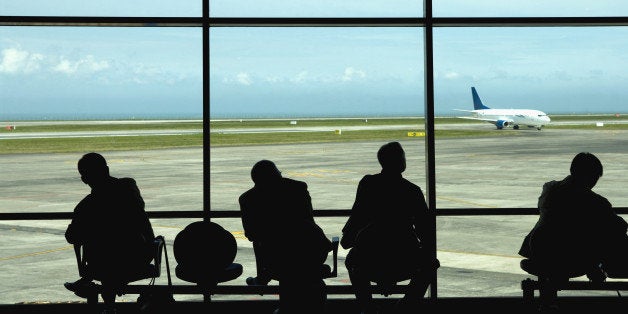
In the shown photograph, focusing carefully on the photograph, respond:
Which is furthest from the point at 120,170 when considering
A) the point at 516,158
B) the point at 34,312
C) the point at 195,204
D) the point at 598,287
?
the point at 598,287

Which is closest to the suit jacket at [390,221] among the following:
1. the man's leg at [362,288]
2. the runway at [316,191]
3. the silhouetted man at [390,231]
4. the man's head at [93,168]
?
the silhouetted man at [390,231]

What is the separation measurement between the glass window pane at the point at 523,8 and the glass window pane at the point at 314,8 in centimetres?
25

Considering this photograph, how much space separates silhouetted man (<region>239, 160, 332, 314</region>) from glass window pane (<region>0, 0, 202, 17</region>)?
5.81ft

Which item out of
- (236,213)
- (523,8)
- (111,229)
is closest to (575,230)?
(523,8)

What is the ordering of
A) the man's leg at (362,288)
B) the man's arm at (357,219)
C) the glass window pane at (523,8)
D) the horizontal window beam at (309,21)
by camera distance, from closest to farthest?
the man's arm at (357,219) → the man's leg at (362,288) → the horizontal window beam at (309,21) → the glass window pane at (523,8)

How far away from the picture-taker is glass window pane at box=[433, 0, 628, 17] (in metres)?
6.07

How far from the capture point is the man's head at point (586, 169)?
16.1 feet

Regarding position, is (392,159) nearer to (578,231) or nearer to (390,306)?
(578,231)

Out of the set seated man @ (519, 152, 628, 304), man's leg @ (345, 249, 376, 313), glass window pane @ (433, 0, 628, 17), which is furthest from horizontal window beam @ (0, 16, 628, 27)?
man's leg @ (345, 249, 376, 313)

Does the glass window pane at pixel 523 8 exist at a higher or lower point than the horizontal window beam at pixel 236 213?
higher

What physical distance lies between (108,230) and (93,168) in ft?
1.38

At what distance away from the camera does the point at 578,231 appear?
4.86 m

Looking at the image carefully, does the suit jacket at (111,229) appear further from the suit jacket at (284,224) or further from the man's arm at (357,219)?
the man's arm at (357,219)

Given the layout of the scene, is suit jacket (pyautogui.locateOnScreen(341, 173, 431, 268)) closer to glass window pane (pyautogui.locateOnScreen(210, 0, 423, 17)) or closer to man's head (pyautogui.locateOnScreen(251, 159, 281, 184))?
man's head (pyautogui.locateOnScreen(251, 159, 281, 184))
